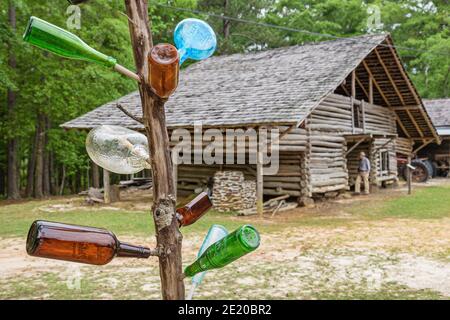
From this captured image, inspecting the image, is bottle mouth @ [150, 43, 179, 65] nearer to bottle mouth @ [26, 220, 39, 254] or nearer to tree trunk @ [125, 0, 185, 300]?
tree trunk @ [125, 0, 185, 300]

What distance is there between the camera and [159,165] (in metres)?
1.26

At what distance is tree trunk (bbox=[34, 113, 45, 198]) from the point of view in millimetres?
20219

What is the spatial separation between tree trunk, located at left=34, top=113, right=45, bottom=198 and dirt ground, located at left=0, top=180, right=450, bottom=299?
38.3 feet

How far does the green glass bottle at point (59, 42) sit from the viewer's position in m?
1.17

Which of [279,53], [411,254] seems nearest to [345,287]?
[411,254]

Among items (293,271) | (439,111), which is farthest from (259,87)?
(439,111)

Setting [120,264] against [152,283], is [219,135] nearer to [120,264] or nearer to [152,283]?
[120,264]

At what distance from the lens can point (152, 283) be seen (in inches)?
232

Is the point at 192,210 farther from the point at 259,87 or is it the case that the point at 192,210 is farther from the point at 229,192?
the point at 259,87

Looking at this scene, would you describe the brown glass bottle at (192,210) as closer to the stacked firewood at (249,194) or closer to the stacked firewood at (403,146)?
the stacked firewood at (249,194)

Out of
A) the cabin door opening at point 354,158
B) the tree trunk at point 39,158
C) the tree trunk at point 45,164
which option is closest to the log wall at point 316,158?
the cabin door opening at point 354,158

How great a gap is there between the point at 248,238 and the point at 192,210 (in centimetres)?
39

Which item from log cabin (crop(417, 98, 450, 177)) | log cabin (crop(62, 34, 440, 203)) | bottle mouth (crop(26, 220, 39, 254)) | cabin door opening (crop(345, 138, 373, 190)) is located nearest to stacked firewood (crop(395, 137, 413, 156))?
log cabin (crop(417, 98, 450, 177))

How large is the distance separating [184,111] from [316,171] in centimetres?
522
